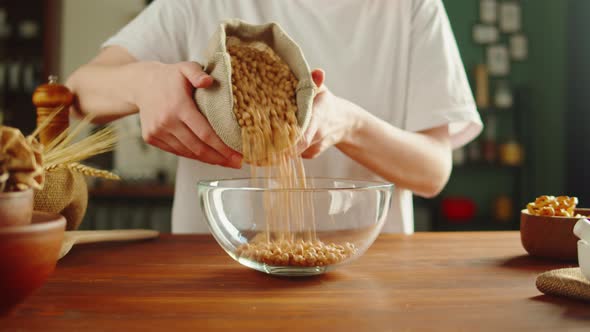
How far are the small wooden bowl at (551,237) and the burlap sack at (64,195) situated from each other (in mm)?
726

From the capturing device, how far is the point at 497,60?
13.3ft

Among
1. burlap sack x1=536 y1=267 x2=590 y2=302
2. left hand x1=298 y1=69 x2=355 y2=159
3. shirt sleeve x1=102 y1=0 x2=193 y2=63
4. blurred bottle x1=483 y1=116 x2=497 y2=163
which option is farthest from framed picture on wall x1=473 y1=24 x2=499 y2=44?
burlap sack x1=536 y1=267 x2=590 y2=302

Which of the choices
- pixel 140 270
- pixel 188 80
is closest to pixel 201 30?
pixel 188 80

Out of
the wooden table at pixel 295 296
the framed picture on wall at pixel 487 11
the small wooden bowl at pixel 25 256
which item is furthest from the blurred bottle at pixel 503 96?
the small wooden bowl at pixel 25 256

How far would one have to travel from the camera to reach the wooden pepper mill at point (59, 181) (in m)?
0.88

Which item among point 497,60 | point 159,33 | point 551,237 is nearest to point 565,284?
point 551,237

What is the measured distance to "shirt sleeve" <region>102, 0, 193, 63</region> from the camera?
138 cm

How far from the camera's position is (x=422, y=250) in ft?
3.12

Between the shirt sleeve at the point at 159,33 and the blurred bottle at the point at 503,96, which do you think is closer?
the shirt sleeve at the point at 159,33

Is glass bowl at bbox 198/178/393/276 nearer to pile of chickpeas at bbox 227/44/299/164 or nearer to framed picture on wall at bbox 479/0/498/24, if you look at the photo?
pile of chickpeas at bbox 227/44/299/164

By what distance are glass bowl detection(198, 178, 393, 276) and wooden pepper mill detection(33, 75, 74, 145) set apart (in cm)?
41

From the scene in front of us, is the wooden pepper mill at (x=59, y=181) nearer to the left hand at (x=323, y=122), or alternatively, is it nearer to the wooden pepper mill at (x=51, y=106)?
the wooden pepper mill at (x=51, y=106)

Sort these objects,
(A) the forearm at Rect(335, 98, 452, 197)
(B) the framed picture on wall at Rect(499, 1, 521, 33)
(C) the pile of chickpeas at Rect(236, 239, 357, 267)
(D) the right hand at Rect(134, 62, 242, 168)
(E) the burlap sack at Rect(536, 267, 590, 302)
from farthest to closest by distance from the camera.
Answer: (B) the framed picture on wall at Rect(499, 1, 521, 33) → (A) the forearm at Rect(335, 98, 452, 197) → (D) the right hand at Rect(134, 62, 242, 168) → (C) the pile of chickpeas at Rect(236, 239, 357, 267) → (E) the burlap sack at Rect(536, 267, 590, 302)

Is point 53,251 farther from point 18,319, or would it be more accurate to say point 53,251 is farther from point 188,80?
point 188,80
